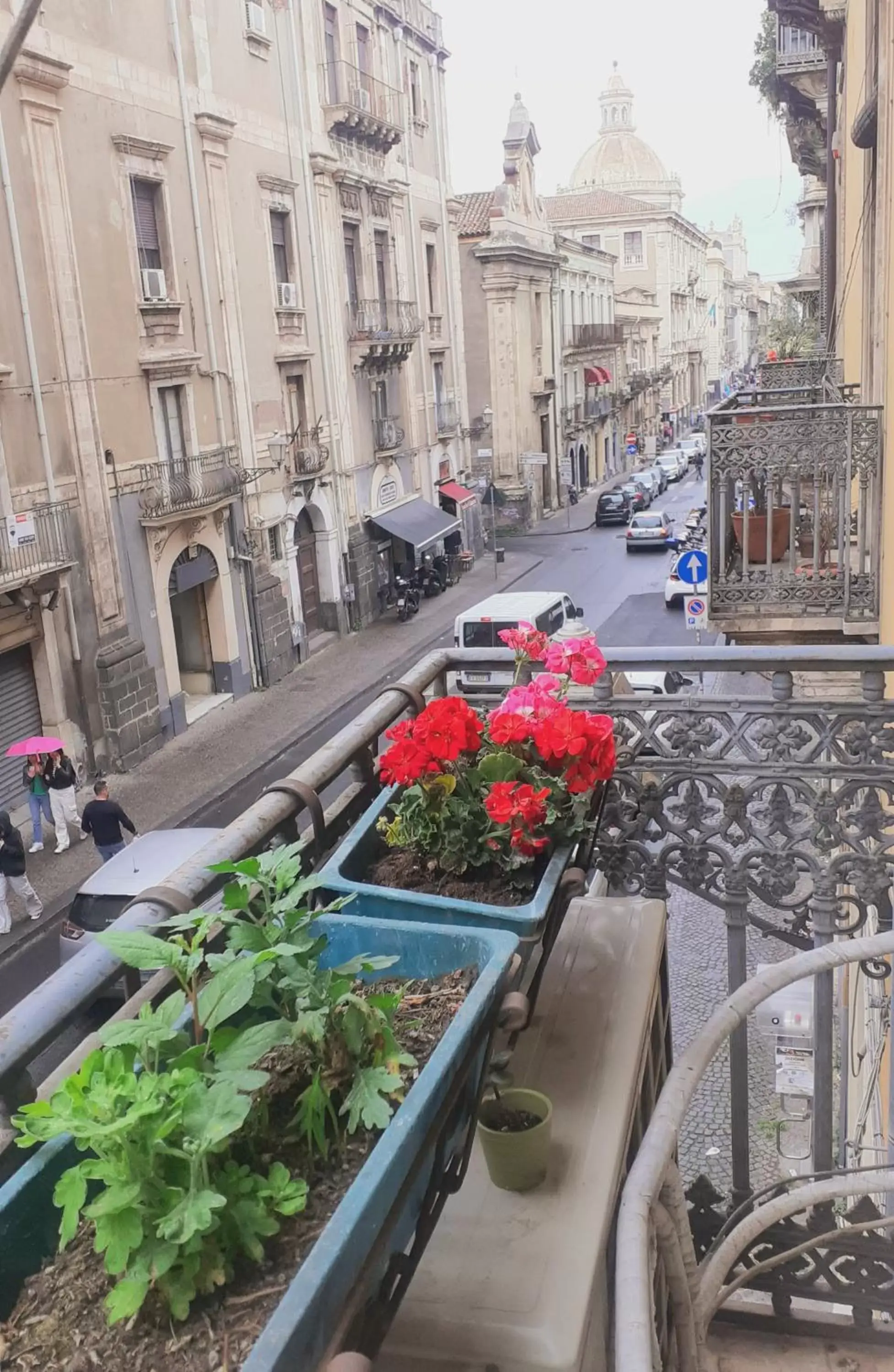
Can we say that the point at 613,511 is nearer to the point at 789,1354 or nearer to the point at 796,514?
the point at 796,514

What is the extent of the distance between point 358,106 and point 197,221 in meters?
7.88

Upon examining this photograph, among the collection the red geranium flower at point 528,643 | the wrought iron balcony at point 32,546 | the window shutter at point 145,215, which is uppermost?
the window shutter at point 145,215

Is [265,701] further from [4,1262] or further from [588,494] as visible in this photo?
[588,494]

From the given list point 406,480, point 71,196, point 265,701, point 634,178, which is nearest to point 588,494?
point 406,480

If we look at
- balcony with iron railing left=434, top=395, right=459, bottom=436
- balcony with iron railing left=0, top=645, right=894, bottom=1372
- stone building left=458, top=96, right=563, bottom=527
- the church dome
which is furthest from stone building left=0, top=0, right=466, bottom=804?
the church dome

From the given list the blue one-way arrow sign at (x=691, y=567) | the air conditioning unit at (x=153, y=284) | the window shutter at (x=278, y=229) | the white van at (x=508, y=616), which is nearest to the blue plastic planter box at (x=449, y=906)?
the blue one-way arrow sign at (x=691, y=567)

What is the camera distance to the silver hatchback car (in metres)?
9.30

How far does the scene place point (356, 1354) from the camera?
1.46 metres

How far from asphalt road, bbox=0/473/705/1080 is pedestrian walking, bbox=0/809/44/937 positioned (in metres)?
0.40

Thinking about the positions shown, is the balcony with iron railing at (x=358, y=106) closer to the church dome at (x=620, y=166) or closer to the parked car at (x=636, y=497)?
the parked car at (x=636, y=497)

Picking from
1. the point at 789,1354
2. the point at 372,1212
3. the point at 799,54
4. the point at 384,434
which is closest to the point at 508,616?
the point at 799,54

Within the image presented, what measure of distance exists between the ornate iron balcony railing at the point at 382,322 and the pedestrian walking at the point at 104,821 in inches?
632

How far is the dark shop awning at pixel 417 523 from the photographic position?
27.8 meters

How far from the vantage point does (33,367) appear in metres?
15.2
